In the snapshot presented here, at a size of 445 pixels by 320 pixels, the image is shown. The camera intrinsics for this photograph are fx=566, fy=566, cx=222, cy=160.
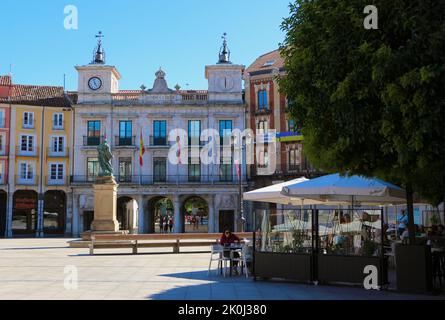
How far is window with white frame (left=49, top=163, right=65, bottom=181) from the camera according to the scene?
5000 cm

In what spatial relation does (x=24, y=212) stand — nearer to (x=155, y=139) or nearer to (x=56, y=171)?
(x=56, y=171)

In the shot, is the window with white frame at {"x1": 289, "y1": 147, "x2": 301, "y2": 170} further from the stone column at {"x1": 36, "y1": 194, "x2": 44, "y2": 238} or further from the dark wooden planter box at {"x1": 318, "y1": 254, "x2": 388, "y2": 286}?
the dark wooden planter box at {"x1": 318, "y1": 254, "x2": 388, "y2": 286}

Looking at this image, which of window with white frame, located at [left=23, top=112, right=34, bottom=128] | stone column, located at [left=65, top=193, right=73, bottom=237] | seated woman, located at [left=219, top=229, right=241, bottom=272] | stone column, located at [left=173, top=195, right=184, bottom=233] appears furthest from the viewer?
window with white frame, located at [left=23, top=112, right=34, bottom=128]

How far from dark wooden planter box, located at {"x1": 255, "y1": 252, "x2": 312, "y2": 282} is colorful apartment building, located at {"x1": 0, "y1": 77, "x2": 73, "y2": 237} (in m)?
38.7

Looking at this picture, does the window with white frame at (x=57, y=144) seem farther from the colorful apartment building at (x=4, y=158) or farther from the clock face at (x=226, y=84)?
the clock face at (x=226, y=84)

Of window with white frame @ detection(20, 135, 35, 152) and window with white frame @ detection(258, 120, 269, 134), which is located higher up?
window with white frame @ detection(258, 120, 269, 134)

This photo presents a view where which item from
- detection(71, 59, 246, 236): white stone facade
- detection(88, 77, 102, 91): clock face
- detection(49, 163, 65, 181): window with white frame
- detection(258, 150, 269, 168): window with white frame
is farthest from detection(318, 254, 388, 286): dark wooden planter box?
detection(88, 77, 102, 91): clock face

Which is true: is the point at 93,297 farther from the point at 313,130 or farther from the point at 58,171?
the point at 58,171

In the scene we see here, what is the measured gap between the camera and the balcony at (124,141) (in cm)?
5003

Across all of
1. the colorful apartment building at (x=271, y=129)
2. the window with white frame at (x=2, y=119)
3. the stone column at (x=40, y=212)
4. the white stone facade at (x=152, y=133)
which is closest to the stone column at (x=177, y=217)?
the white stone facade at (x=152, y=133)

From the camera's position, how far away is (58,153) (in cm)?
5044

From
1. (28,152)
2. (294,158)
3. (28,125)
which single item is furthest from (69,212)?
(294,158)
